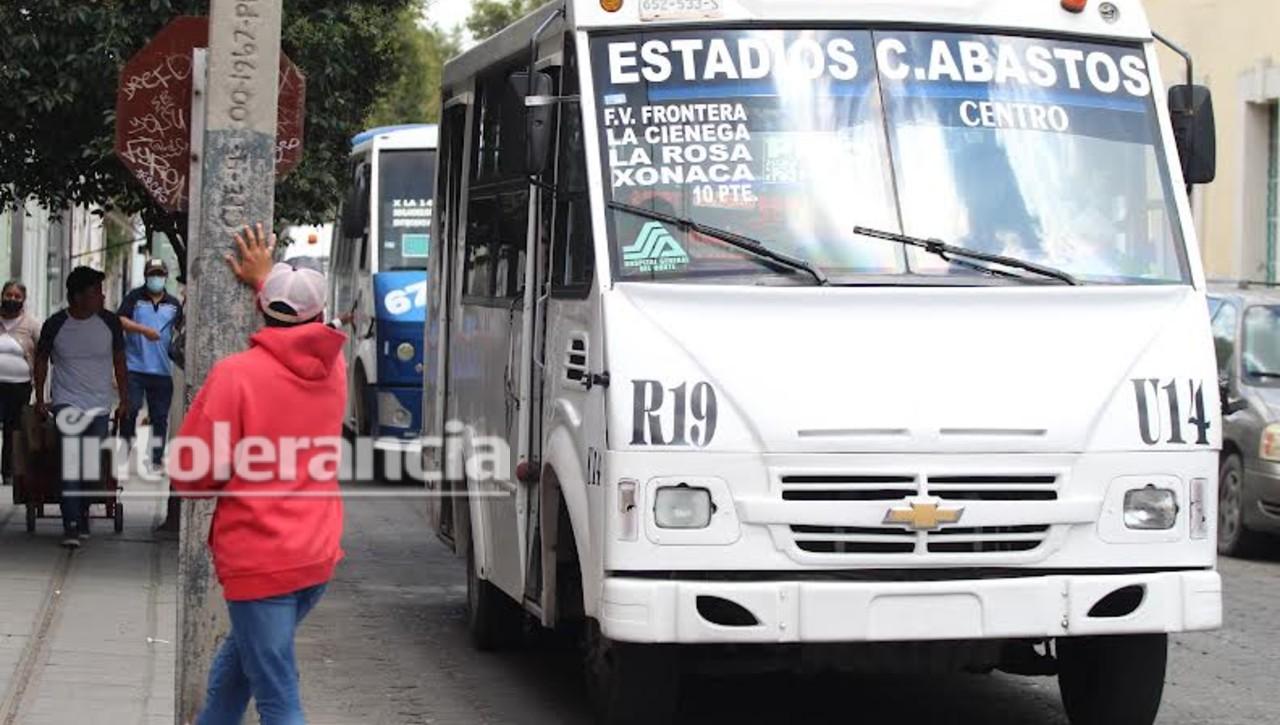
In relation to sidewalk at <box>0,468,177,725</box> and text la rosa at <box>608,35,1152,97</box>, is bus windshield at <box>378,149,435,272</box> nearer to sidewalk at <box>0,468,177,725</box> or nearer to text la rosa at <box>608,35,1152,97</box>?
sidewalk at <box>0,468,177,725</box>

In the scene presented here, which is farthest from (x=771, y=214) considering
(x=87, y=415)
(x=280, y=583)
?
(x=87, y=415)

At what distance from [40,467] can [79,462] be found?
405mm

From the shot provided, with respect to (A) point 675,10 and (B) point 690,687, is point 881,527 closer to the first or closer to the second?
(A) point 675,10

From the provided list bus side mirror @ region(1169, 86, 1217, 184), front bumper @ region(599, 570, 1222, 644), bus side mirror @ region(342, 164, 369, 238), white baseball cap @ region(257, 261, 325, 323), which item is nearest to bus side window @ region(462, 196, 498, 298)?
bus side mirror @ region(1169, 86, 1217, 184)

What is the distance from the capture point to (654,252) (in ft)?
27.4

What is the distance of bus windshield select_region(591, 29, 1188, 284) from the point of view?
839cm

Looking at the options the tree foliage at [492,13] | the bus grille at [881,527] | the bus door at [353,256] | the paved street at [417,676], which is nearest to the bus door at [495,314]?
the paved street at [417,676]

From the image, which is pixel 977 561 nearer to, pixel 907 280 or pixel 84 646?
pixel 907 280

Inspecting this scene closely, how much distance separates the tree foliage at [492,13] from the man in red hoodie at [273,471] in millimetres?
44796

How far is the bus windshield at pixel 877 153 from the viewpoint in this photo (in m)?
8.39

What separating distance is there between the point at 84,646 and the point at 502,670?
1.91m

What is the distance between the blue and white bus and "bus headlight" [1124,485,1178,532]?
1279cm

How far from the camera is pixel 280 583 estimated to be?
6457mm

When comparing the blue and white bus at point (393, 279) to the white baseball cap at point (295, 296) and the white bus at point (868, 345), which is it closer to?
the white bus at point (868, 345)
